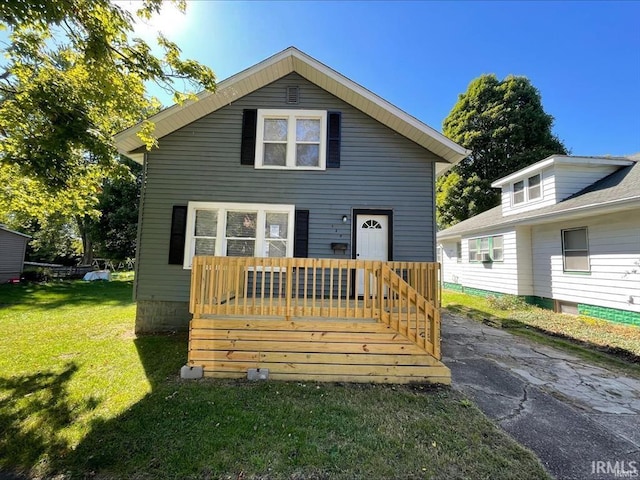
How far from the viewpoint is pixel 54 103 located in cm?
454

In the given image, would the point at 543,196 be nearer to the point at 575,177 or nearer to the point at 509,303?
the point at 575,177

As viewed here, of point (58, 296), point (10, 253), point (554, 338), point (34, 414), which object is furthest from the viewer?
point (10, 253)

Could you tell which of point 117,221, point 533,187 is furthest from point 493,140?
point 117,221

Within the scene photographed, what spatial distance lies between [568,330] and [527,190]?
5711 mm

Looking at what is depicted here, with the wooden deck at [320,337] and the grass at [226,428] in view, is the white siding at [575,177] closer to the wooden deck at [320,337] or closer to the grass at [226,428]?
the wooden deck at [320,337]

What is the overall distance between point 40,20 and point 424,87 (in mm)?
14334

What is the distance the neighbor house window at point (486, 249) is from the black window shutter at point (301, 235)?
857cm

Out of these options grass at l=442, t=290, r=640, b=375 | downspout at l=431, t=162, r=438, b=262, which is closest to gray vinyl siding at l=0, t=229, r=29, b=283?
downspout at l=431, t=162, r=438, b=262

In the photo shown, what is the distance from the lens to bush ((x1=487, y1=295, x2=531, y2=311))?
9.64m

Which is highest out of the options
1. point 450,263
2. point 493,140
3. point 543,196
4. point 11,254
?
point 493,140

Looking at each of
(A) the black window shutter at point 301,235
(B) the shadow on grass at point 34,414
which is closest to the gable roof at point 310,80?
(A) the black window shutter at point 301,235

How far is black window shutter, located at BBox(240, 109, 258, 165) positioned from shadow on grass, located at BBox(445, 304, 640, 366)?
7.98 meters

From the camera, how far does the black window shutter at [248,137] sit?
22.6ft

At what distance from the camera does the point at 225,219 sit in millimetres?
6820
